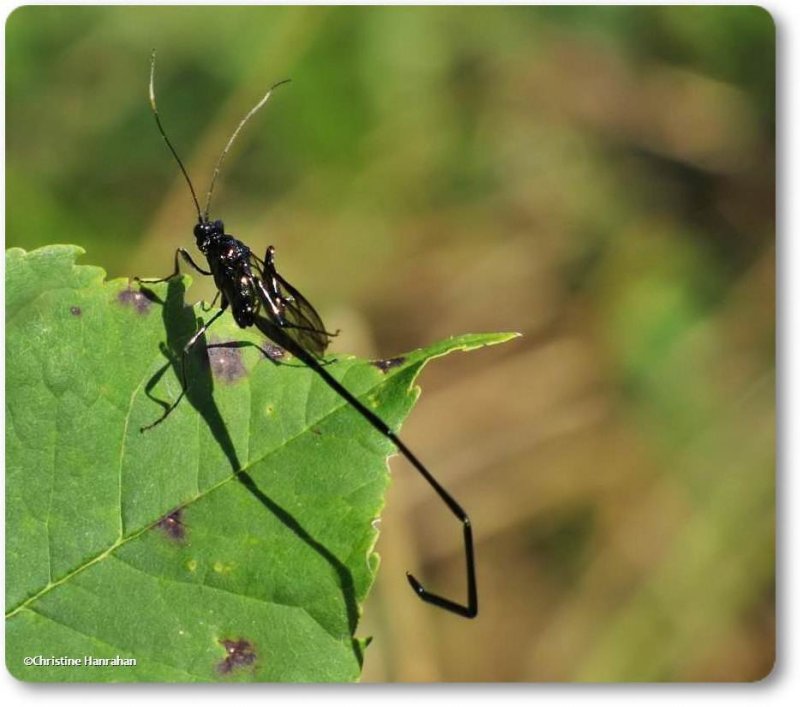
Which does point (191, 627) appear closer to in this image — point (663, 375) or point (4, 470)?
point (4, 470)

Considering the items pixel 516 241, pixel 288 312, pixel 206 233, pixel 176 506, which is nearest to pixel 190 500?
pixel 176 506

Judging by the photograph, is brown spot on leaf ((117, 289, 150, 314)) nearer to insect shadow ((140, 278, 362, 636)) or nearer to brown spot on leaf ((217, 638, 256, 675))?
insect shadow ((140, 278, 362, 636))

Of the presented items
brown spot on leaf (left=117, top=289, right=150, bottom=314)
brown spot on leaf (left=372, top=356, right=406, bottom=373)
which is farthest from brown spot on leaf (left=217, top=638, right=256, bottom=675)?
brown spot on leaf (left=117, top=289, right=150, bottom=314)

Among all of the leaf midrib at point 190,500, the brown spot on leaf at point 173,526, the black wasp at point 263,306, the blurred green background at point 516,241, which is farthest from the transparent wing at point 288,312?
the blurred green background at point 516,241

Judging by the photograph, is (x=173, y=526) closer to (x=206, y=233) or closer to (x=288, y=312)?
(x=288, y=312)

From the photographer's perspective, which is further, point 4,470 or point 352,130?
point 352,130

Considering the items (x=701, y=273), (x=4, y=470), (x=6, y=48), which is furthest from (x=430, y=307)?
(x=4, y=470)
